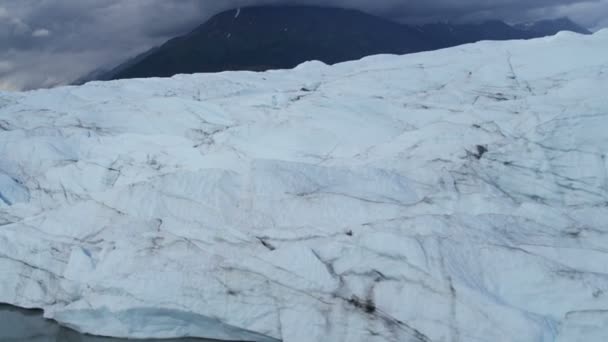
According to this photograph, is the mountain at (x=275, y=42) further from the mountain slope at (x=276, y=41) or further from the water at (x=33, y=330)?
the water at (x=33, y=330)

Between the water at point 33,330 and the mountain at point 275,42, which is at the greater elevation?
the water at point 33,330

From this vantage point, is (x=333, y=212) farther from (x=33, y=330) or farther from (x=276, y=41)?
(x=276, y=41)

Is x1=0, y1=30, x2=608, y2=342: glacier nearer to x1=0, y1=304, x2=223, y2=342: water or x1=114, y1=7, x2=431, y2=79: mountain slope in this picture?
x1=0, y1=304, x2=223, y2=342: water

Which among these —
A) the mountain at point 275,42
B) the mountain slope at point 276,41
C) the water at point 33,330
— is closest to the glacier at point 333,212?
the water at point 33,330

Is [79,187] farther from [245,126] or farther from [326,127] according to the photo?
[326,127]

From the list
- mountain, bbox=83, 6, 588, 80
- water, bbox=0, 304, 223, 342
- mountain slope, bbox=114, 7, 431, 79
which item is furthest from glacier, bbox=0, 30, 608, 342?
mountain, bbox=83, 6, 588, 80

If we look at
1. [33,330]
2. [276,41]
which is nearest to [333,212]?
[33,330]

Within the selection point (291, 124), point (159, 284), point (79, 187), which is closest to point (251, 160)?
point (291, 124)
